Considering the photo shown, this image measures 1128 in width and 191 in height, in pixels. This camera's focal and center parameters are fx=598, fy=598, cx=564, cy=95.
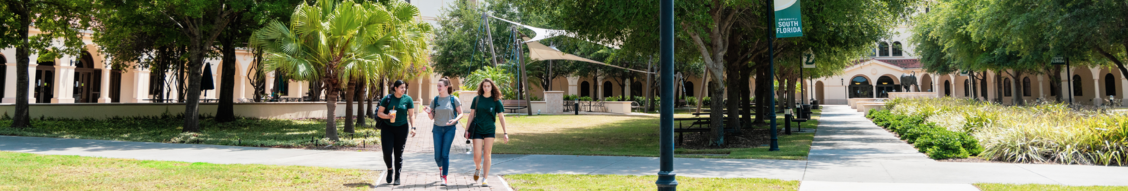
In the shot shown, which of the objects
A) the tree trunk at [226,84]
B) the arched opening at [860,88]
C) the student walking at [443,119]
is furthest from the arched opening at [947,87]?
the student walking at [443,119]

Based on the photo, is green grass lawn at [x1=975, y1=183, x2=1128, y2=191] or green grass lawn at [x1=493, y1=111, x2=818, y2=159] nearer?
green grass lawn at [x1=975, y1=183, x2=1128, y2=191]

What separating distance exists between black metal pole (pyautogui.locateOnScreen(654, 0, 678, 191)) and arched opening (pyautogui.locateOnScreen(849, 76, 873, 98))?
54.0 metres

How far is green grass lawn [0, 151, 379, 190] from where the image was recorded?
595cm

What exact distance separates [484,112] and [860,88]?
178 ft

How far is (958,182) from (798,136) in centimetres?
858

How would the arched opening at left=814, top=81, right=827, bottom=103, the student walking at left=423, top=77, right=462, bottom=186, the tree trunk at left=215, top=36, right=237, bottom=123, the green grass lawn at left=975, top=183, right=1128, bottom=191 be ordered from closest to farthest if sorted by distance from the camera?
1. the green grass lawn at left=975, top=183, right=1128, bottom=191
2. the student walking at left=423, top=77, right=462, bottom=186
3. the tree trunk at left=215, top=36, right=237, bottom=123
4. the arched opening at left=814, top=81, right=827, bottom=103

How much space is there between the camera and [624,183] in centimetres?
638

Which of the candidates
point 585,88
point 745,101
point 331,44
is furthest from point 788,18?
point 585,88

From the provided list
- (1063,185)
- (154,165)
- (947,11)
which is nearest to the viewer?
(1063,185)

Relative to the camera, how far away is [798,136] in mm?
14859

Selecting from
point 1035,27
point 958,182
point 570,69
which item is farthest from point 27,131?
point 570,69

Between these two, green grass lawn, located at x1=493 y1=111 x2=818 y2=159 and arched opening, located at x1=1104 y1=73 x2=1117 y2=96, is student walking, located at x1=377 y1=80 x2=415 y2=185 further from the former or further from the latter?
arched opening, located at x1=1104 y1=73 x2=1117 y2=96

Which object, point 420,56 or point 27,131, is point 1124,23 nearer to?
point 420,56

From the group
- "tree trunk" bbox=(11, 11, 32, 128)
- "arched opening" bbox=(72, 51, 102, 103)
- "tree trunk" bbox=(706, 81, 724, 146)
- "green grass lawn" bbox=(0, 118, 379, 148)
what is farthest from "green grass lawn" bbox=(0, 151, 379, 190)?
"arched opening" bbox=(72, 51, 102, 103)
